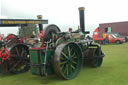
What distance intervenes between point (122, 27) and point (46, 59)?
1184 inches

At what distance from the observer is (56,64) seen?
3656 mm

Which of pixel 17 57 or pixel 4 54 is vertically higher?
pixel 4 54

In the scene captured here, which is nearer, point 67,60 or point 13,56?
point 67,60

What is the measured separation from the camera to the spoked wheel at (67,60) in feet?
12.1

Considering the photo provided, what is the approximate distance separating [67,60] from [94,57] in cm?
166

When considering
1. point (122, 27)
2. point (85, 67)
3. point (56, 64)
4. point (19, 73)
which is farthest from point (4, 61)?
point (122, 27)

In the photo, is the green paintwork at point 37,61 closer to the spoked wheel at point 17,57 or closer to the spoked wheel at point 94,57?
the spoked wheel at point 17,57

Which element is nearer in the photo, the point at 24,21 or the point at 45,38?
the point at 45,38

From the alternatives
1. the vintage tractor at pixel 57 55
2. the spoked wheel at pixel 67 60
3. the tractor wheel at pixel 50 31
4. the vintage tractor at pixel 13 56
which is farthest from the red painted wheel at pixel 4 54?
the spoked wheel at pixel 67 60

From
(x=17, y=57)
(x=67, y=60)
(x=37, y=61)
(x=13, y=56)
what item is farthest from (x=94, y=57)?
(x=13, y=56)

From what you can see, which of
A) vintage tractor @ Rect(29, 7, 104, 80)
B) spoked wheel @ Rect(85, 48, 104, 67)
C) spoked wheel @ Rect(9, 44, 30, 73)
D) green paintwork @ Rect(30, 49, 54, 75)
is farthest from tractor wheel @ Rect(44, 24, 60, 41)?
spoked wheel @ Rect(85, 48, 104, 67)

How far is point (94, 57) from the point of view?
533 centimetres

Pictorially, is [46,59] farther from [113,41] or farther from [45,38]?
[113,41]

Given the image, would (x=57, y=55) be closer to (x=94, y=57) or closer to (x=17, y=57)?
(x=17, y=57)
